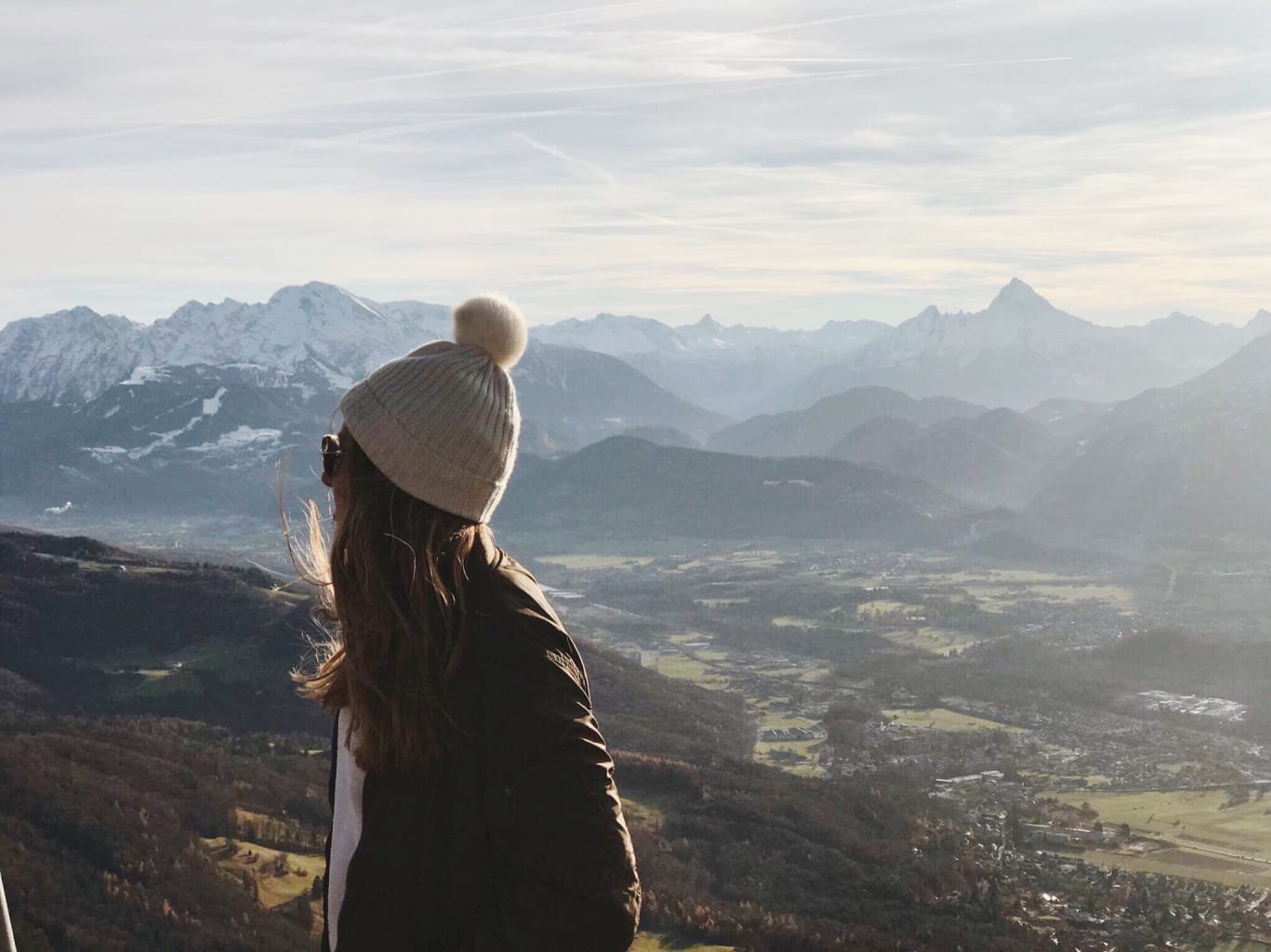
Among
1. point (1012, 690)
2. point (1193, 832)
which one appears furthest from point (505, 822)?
point (1012, 690)

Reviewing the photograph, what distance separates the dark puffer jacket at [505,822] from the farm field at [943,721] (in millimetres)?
53044

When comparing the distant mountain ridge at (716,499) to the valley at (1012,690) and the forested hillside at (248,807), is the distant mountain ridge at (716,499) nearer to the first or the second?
the valley at (1012,690)

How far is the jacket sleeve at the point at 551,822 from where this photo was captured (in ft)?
9.08

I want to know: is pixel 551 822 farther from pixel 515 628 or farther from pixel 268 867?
pixel 268 867

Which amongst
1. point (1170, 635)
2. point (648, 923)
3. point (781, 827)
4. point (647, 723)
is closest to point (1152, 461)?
point (1170, 635)

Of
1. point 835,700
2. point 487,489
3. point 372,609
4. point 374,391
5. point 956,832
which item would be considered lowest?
point 835,700

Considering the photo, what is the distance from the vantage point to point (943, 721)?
182 ft

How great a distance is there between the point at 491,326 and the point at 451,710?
3.48ft

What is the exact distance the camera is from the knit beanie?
3062 mm

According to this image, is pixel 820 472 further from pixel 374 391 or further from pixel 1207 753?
pixel 374 391

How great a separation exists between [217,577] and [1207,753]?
45120 mm

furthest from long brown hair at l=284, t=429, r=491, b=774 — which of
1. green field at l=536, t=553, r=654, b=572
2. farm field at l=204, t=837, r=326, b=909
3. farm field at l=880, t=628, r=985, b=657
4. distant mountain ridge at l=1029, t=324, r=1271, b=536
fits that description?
distant mountain ridge at l=1029, t=324, r=1271, b=536

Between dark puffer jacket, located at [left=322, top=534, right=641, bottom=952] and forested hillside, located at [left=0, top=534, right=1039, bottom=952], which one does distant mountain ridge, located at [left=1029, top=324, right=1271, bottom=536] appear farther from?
dark puffer jacket, located at [left=322, top=534, right=641, bottom=952]

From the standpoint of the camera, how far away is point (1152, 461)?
165375mm
